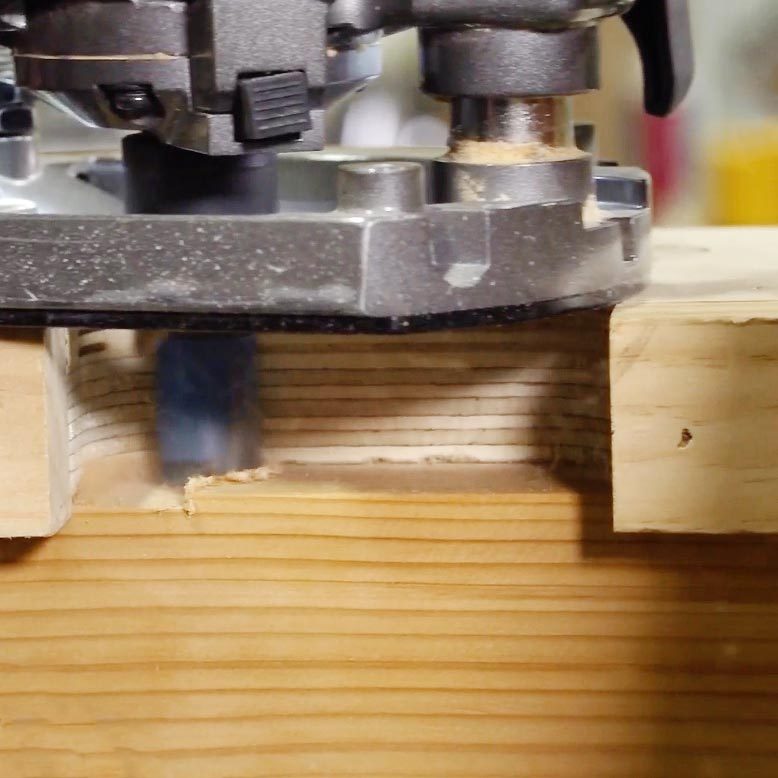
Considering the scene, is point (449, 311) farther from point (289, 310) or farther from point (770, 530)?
point (770, 530)

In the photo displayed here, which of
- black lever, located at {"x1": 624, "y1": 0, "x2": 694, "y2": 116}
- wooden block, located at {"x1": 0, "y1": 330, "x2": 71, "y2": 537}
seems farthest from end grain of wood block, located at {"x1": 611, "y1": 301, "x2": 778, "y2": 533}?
wooden block, located at {"x1": 0, "y1": 330, "x2": 71, "y2": 537}

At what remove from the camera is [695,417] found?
501 millimetres

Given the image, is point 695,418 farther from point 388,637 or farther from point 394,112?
point 394,112

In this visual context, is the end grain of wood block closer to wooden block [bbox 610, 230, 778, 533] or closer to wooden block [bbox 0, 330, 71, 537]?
wooden block [bbox 610, 230, 778, 533]

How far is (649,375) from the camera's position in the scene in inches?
19.8

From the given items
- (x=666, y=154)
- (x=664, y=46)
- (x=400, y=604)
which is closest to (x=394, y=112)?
(x=666, y=154)

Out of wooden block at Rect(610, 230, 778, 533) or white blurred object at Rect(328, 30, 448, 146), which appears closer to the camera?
wooden block at Rect(610, 230, 778, 533)

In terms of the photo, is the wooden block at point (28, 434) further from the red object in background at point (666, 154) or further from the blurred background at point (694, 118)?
the red object in background at point (666, 154)

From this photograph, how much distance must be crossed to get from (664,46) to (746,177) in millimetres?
648

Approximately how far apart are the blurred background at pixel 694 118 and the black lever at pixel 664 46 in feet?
1.86

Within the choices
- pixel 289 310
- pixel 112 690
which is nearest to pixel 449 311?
pixel 289 310

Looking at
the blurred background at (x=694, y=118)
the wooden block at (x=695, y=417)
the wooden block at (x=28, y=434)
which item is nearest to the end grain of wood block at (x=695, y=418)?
the wooden block at (x=695, y=417)

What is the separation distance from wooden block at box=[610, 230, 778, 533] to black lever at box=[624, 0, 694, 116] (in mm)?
150

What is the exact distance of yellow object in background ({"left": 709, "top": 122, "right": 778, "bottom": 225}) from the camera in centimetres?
119
